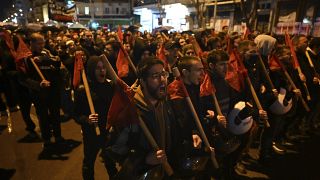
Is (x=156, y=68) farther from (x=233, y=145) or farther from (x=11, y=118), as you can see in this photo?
(x=11, y=118)

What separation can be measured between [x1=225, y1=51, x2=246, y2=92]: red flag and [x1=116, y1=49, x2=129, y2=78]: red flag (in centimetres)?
200

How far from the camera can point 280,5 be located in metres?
23.8

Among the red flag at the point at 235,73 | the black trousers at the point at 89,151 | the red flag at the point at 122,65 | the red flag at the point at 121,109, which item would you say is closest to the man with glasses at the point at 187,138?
the red flag at the point at 121,109

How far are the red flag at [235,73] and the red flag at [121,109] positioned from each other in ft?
6.46

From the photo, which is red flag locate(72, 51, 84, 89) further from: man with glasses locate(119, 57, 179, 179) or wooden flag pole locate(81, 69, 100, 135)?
man with glasses locate(119, 57, 179, 179)

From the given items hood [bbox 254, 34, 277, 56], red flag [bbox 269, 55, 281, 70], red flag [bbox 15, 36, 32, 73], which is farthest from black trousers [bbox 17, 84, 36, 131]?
red flag [bbox 269, 55, 281, 70]

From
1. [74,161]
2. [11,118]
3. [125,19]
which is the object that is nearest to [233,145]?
[74,161]

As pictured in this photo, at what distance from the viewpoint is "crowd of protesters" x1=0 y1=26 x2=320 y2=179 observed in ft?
9.74

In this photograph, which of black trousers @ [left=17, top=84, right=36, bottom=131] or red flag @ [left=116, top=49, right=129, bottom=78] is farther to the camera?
black trousers @ [left=17, top=84, right=36, bottom=131]

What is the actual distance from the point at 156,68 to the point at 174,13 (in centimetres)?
3621

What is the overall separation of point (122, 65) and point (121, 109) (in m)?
2.92

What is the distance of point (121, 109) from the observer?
288 centimetres

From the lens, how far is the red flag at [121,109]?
2.85 metres

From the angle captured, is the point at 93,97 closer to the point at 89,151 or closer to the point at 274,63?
the point at 89,151
